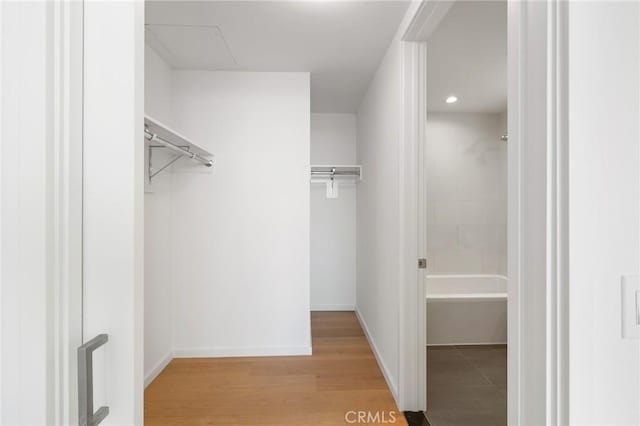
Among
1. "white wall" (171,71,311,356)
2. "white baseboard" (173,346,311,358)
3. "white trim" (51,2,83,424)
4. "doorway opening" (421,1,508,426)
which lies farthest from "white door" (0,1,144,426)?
"white baseboard" (173,346,311,358)

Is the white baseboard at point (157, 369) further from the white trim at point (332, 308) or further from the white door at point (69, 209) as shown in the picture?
the white door at point (69, 209)

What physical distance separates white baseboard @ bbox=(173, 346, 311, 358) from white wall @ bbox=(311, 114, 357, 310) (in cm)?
124

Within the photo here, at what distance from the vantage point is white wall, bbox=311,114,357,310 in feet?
13.8

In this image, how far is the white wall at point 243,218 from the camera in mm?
2895

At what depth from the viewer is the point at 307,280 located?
296 cm

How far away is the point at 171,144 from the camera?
2.23 m

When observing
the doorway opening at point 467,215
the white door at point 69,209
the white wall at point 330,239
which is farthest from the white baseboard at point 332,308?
the white door at point 69,209

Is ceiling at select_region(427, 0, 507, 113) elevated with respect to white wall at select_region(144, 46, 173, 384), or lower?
elevated

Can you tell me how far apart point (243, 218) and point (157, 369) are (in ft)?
4.65

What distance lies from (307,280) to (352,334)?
3.08 ft
